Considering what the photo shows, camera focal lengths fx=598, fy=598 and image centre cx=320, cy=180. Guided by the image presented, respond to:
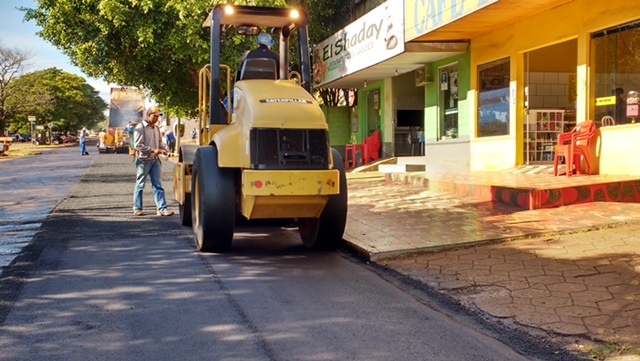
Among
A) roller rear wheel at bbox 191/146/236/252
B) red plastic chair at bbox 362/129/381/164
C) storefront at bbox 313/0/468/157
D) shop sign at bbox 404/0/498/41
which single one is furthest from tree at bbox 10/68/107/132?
roller rear wheel at bbox 191/146/236/252

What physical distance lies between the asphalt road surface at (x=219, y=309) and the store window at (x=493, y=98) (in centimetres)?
771

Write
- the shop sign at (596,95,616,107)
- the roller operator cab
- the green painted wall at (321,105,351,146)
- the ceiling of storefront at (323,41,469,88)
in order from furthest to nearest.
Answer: the green painted wall at (321,105,351,146)
the ceiling of storefront at (323,41,469,88)
the shop sign at (596,95,616,107)
the roller operator cab

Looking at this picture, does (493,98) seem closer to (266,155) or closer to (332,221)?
(332,221)

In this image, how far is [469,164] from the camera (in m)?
14.6

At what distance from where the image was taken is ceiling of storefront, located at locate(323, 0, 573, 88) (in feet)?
37.1

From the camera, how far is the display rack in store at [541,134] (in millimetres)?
13211

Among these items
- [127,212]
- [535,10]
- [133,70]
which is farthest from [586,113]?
[133,70]

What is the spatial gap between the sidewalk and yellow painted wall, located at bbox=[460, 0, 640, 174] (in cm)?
310

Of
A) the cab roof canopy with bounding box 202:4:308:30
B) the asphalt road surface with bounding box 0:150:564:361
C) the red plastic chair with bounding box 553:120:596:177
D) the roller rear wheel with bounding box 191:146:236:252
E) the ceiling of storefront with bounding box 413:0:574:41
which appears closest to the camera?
the asphalt road surface with bounding box 0:150:564:361

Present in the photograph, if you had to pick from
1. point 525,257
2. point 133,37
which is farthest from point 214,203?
point 133,37

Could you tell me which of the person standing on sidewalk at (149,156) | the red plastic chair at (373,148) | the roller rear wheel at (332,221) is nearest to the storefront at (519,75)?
the red plastic chair at (373,148)

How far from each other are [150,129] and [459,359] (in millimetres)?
7615

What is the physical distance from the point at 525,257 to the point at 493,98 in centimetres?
815

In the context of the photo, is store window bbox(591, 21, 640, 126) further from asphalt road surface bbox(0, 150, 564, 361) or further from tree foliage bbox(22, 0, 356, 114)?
tree foliage bbox(22, 0, 356, 114)
